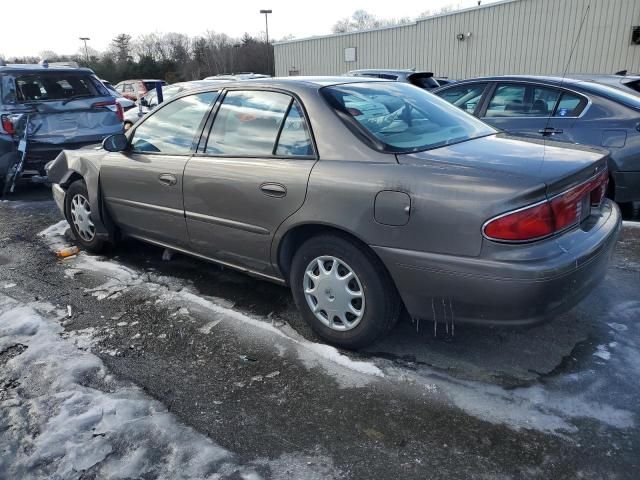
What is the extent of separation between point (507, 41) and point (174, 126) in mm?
19910

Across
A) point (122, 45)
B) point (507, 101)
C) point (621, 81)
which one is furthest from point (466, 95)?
point (122, 45)

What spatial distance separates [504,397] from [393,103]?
6.10 feet

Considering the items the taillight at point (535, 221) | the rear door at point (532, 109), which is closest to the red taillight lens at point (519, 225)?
the taillight at point (535, 221)

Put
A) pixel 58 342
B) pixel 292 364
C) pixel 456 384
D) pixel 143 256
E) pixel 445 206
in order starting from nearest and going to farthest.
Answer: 1. pixel 445 206
2. pixel 456 384
3. pixel 292 364
4. pixel 58 342
5. pixel 143 256

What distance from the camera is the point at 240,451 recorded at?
2326mm

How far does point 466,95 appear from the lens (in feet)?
20.6

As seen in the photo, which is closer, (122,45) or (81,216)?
(81,216)

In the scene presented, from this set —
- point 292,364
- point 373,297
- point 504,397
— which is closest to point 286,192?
point 373,297

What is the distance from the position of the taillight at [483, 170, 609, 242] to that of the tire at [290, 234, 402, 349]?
0.66 metres

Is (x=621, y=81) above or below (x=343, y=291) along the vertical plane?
above

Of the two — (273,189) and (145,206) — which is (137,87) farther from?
(273,189)

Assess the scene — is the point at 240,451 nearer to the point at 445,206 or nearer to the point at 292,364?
the point at 292,364

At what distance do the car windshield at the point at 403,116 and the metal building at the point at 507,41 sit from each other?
17.7 m

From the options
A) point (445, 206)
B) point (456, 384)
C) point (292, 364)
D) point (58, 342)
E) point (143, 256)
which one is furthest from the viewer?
point (143, 256)
